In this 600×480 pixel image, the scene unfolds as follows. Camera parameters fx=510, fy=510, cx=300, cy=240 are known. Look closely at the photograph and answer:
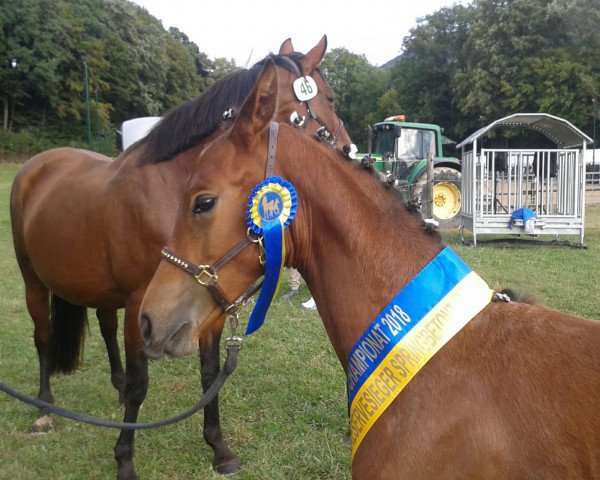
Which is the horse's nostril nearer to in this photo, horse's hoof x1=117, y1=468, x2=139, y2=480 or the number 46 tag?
the number 46 tag

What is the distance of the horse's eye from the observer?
159 centimetres

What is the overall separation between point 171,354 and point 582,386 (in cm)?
118

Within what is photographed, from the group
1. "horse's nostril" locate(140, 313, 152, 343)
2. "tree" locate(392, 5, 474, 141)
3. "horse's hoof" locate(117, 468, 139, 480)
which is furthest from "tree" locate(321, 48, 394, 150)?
"horse's nostril" locate(140, 313, 152, 343)

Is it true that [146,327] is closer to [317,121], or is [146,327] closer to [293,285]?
[317,121]

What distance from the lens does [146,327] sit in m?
1.62

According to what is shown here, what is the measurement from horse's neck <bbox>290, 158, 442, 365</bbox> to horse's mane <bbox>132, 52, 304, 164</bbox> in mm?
1090

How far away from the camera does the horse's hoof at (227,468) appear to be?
3.24 m

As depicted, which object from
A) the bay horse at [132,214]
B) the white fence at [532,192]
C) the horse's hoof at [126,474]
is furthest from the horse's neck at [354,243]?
the white fence at [532,192]

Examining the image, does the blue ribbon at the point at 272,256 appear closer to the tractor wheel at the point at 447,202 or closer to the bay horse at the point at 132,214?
the bay horse at the point at 132,214

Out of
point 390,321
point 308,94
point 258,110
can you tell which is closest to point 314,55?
point 308,94

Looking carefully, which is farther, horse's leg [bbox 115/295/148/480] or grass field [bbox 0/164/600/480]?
grass field [bbox 0/164/600/480]

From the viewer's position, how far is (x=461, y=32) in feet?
135

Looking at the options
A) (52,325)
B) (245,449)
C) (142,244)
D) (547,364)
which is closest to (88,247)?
(142,244)

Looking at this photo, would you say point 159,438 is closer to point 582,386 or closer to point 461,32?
point 582,386
